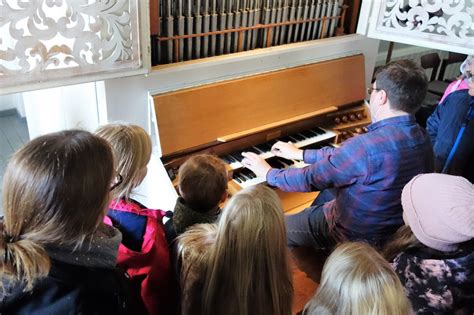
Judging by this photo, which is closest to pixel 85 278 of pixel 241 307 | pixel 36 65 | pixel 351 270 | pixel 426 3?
pixel 241 307

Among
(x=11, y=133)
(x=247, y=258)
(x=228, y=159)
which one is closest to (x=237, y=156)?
(x=228, y=159)

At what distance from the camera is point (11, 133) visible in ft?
12.1

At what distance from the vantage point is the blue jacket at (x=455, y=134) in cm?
260

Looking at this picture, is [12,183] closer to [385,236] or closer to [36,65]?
[36,65]

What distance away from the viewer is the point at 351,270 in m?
1.26

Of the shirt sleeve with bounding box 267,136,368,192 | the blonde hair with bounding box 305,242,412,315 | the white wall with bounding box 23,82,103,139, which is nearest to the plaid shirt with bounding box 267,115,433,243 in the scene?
the shirt sleeve with bounding box 267,136,368,192

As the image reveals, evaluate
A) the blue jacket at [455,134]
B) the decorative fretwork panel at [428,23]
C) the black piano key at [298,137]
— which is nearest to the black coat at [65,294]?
the black piano key at [298,137]

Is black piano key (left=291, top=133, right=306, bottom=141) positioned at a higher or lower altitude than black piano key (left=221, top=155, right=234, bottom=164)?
higher

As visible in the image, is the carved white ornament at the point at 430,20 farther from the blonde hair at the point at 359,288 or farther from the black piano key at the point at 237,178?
the blonde hair at the point at 359,288

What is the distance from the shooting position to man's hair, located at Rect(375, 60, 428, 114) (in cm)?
191

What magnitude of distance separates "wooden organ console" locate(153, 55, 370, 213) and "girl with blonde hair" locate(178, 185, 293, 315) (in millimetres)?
948

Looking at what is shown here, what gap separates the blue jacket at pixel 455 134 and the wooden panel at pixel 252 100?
1.97 ft

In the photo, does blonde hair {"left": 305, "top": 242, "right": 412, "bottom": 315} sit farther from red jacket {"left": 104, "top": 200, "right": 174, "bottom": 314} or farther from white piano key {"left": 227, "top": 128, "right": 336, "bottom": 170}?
white piano key {"left": 227, "top": 128, "right": 336, "bottom": 170}

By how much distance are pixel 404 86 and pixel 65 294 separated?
64.2 inches
